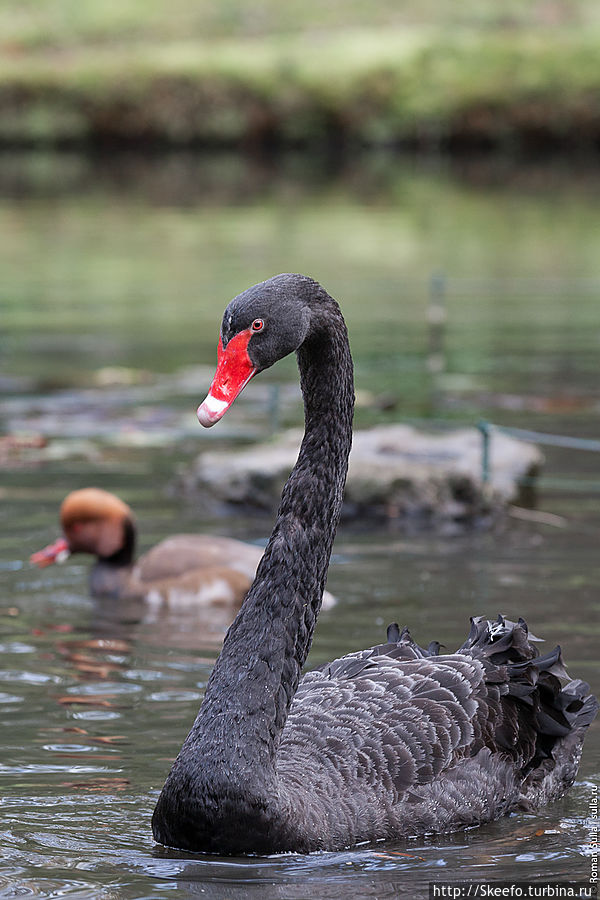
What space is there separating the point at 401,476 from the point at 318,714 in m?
4.06

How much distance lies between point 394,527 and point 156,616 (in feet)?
5.78

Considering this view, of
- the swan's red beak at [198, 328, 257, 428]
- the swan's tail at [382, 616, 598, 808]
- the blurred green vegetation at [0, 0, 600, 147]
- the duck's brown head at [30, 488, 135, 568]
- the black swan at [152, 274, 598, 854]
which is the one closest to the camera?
the swan's red beak at [198, 328, 257, 428]

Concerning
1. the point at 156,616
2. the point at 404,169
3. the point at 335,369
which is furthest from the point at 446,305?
the point at 404,169

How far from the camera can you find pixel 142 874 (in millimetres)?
4262

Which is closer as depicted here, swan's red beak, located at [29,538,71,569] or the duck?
the duck

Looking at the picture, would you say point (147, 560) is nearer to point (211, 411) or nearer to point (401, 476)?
point (401, 476)

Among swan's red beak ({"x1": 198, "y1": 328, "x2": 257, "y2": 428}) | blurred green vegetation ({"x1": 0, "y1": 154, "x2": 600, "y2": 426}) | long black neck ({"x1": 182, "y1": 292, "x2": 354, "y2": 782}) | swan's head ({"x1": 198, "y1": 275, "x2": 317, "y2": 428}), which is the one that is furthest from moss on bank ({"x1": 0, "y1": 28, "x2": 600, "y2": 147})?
swan's red beak ({"x1": 198, "y1": 328, "x2": 257, "y2": 428})

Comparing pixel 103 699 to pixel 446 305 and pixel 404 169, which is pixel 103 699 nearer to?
pixel 446 305

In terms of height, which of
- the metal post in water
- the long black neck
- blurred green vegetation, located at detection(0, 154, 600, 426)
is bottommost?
the long black neck

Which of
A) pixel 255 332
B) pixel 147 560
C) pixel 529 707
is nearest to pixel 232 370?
pixel 255 332

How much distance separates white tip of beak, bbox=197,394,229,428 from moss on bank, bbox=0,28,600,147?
3847 centimetres

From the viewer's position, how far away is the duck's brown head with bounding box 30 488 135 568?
739cm

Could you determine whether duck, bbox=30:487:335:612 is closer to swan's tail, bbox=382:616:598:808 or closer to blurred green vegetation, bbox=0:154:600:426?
swan's tail, bbox=382:616:598:808

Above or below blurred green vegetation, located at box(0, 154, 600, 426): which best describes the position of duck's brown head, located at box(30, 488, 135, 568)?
below
